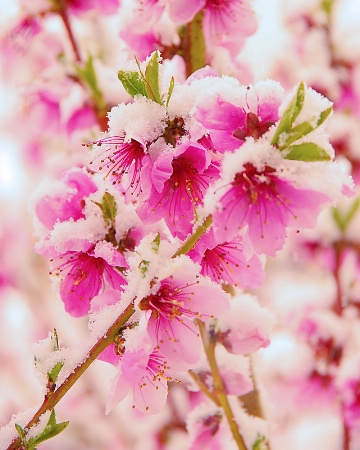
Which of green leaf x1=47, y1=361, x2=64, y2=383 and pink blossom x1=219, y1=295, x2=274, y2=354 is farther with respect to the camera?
Answer: pink blossom x1=219, y1=295, x2=274, y2=354

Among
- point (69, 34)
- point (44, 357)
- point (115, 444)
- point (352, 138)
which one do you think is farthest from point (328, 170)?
point (115, 444)

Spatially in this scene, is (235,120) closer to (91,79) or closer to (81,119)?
(91,79)

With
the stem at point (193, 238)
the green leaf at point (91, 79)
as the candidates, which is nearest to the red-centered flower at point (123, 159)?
the stem at point (193, 238)

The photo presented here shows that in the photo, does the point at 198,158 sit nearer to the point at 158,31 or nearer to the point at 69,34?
the point at 158,31

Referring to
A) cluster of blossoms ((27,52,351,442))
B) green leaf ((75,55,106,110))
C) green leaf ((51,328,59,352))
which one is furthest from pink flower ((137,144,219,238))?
green leaf ((75,55,106,110))

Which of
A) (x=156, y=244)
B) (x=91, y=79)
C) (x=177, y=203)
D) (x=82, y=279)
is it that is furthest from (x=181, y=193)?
(x=91, y=79)

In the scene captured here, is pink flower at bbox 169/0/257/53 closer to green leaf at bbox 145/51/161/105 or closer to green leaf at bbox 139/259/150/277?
green leaf at bbox 145/51/161/105
